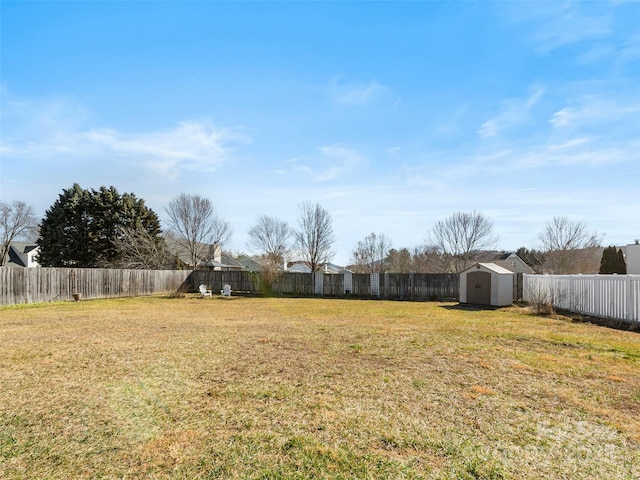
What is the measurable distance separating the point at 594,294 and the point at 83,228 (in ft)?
95.0

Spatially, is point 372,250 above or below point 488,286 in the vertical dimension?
above

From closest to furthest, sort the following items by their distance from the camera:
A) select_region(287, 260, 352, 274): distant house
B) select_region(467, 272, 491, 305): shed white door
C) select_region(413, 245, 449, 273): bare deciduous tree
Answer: select_region(467, 272, 491, 305): shed white door → select_region(413, 245, 449, 273): bare deciduous tree → select_region(287, 260, 352, 274): distant house

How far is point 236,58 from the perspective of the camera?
8977mm

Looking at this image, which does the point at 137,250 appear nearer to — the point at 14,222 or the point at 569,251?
the point at 14,222

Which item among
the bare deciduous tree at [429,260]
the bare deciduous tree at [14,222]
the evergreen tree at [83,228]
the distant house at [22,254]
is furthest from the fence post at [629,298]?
the distant house at [22,254]

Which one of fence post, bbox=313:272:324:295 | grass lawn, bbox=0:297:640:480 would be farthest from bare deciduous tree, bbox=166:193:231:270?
grass lawn, bbox=0:297:640:480

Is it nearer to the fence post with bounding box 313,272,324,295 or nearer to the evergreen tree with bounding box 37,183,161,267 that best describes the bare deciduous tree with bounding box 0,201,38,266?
the evergreen tree with bounding box 37,183,161,267

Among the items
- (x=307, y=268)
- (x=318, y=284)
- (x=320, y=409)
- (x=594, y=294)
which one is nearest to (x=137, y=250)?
(x=318, y=284)

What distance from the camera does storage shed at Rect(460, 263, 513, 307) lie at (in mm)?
15211

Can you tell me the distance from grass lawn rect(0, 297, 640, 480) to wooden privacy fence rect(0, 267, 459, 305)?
10718mm

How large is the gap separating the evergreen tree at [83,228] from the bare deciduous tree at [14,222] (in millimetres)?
13196

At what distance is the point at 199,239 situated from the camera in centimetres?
3181

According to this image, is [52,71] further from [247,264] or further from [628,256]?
[247,264]

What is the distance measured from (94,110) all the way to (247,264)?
3729 cm
